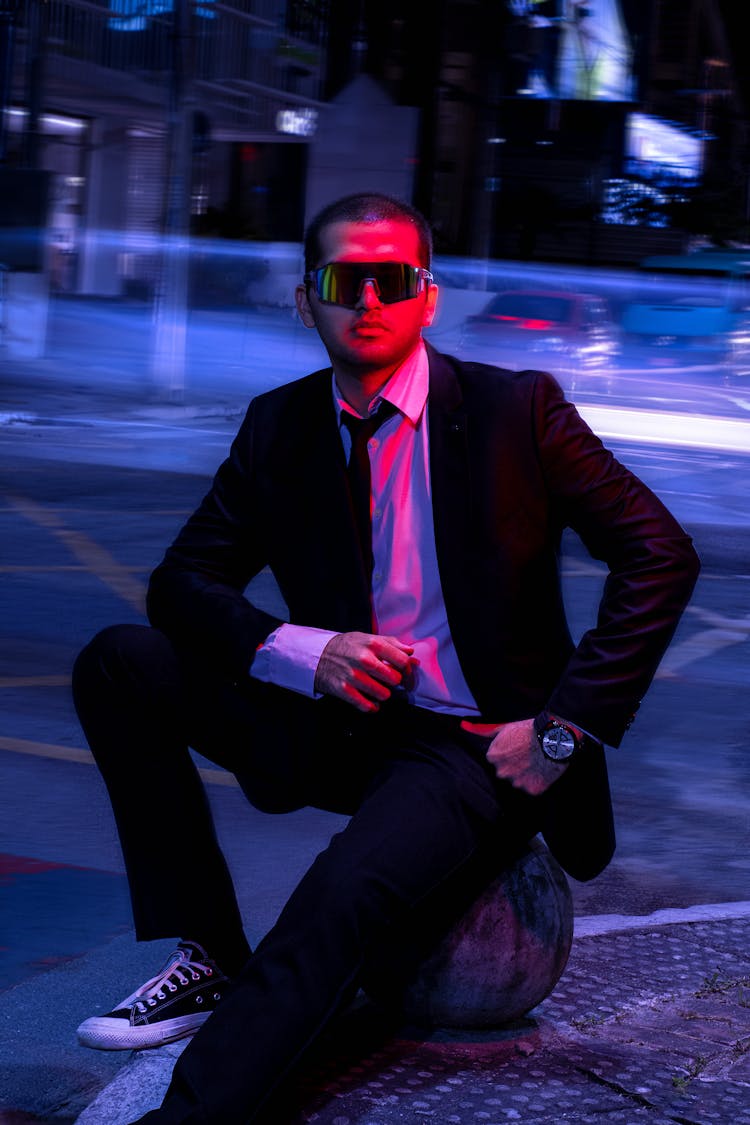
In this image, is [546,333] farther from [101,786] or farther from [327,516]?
[327,516]

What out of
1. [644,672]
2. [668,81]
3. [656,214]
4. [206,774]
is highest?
[668,81]

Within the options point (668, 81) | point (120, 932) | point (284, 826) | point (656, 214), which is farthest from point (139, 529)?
point (668, 81)

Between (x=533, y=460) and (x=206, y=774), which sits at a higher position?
(x=533, y=460)

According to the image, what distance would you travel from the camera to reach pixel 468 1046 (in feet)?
10.2

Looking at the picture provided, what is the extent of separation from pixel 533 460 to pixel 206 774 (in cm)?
267

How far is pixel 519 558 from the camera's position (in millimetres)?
3020

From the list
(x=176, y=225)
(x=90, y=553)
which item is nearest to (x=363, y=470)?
(x=90, y=553)

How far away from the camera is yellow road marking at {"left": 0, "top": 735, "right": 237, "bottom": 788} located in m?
5.41

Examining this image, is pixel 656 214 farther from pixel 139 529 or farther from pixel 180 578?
pixel 180 578

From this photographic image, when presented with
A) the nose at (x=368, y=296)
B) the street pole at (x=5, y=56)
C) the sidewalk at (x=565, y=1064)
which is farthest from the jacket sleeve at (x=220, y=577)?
the street pole at (x=5, y=56)

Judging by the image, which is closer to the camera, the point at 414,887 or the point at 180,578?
the point at 414,887

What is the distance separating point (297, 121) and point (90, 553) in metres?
24.4

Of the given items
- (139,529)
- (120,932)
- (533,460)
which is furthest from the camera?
(139,529)

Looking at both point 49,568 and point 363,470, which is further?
point 49,568
